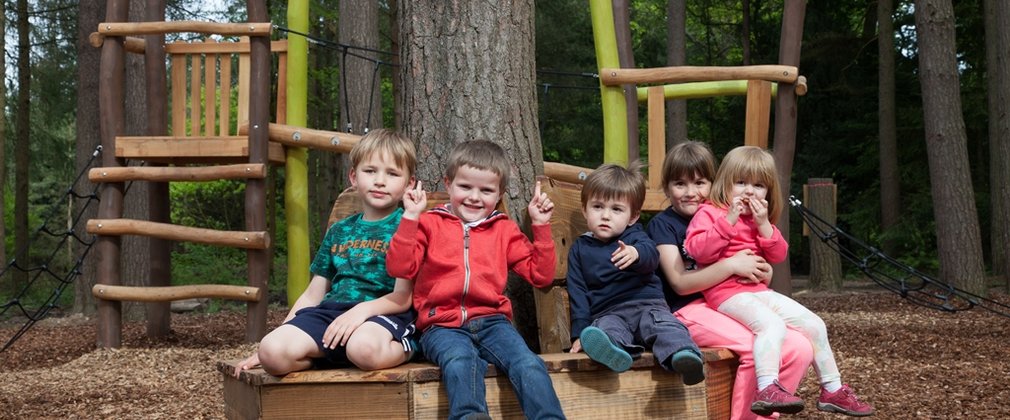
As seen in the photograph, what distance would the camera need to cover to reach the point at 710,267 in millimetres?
3590

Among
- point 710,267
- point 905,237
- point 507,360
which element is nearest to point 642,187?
point 710,267

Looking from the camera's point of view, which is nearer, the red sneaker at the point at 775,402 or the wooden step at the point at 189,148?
the red sneaker at the point at 775,402

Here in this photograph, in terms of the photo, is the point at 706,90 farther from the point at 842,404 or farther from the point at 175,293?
the point at 175,293

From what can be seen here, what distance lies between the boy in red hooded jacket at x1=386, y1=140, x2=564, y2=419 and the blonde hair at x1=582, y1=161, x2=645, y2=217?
238 mm

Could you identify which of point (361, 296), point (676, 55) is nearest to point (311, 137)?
point (361, 296)

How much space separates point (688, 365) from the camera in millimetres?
3025

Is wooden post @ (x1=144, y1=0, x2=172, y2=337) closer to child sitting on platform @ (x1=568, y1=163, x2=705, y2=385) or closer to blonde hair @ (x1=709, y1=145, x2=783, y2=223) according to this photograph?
child sitting on platform @ (x1=568, y1=163, x2=705, y2=385)

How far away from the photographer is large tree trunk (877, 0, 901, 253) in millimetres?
17422

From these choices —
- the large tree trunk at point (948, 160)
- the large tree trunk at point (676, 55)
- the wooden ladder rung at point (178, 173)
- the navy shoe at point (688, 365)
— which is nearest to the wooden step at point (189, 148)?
the wooden ladder rung at point (178, 173)

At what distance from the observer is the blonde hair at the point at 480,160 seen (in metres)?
3.33

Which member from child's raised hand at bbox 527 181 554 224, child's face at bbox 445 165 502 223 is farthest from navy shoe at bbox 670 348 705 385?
child's face at bbox 445 165 502 223

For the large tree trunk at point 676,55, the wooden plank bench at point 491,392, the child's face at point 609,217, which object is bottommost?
the wooden plank bench at point 491,392

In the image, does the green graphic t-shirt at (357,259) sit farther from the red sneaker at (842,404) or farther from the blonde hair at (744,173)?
the red sneaker at (842,404)

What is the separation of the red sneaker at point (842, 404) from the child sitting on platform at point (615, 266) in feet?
2.03
